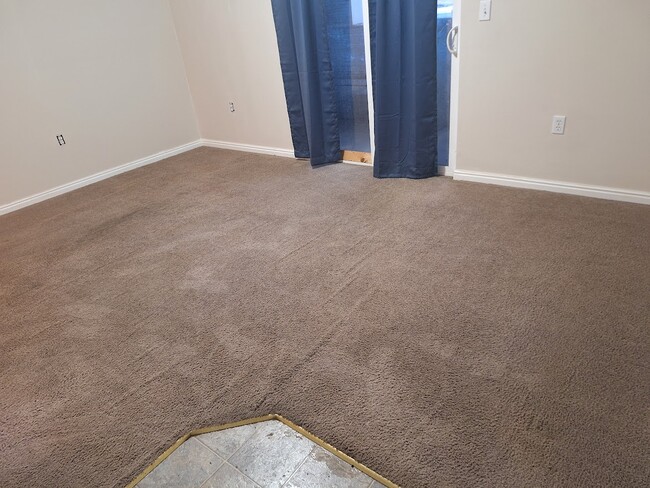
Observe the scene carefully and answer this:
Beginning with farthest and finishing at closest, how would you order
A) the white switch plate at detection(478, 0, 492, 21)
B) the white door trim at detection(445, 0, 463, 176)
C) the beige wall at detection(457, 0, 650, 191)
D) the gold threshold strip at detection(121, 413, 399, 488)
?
the white door trim at detection(445, 0, 463, 176) < the white switch plate at detection(478, 0, 492, 21) < the beige wall at detection(457, 0, 650, 191) < the gold threshold strip at detection(121, 413, 399, 488)

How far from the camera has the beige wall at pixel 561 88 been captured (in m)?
2.26

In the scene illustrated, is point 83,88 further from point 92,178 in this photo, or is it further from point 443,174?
point 443,174

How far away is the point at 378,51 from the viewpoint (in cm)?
292

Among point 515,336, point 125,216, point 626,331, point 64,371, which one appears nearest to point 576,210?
point 626,331

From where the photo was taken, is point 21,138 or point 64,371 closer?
point 64,371

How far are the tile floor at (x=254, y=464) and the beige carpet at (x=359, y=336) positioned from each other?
0.06 m

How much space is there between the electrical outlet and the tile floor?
7.44 feet

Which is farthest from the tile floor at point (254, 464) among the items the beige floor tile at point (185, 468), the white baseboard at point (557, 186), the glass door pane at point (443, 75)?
the glass door pane at point (443, 75)

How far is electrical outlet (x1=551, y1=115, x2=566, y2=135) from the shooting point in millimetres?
2543

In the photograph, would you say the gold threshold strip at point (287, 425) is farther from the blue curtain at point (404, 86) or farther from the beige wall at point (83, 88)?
the beige wall at point (83, 88)

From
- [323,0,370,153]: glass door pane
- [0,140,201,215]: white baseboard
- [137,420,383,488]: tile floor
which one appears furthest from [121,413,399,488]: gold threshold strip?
[0,140,201,215]: white baseboard

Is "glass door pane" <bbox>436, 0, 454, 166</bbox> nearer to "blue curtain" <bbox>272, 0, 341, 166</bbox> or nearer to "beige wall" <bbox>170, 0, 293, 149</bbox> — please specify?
"blue curtain" <bbox>272, 0, 341, 166</bbox>

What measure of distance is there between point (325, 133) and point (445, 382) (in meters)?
2.55

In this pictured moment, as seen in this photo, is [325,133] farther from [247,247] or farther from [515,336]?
[515,336]
